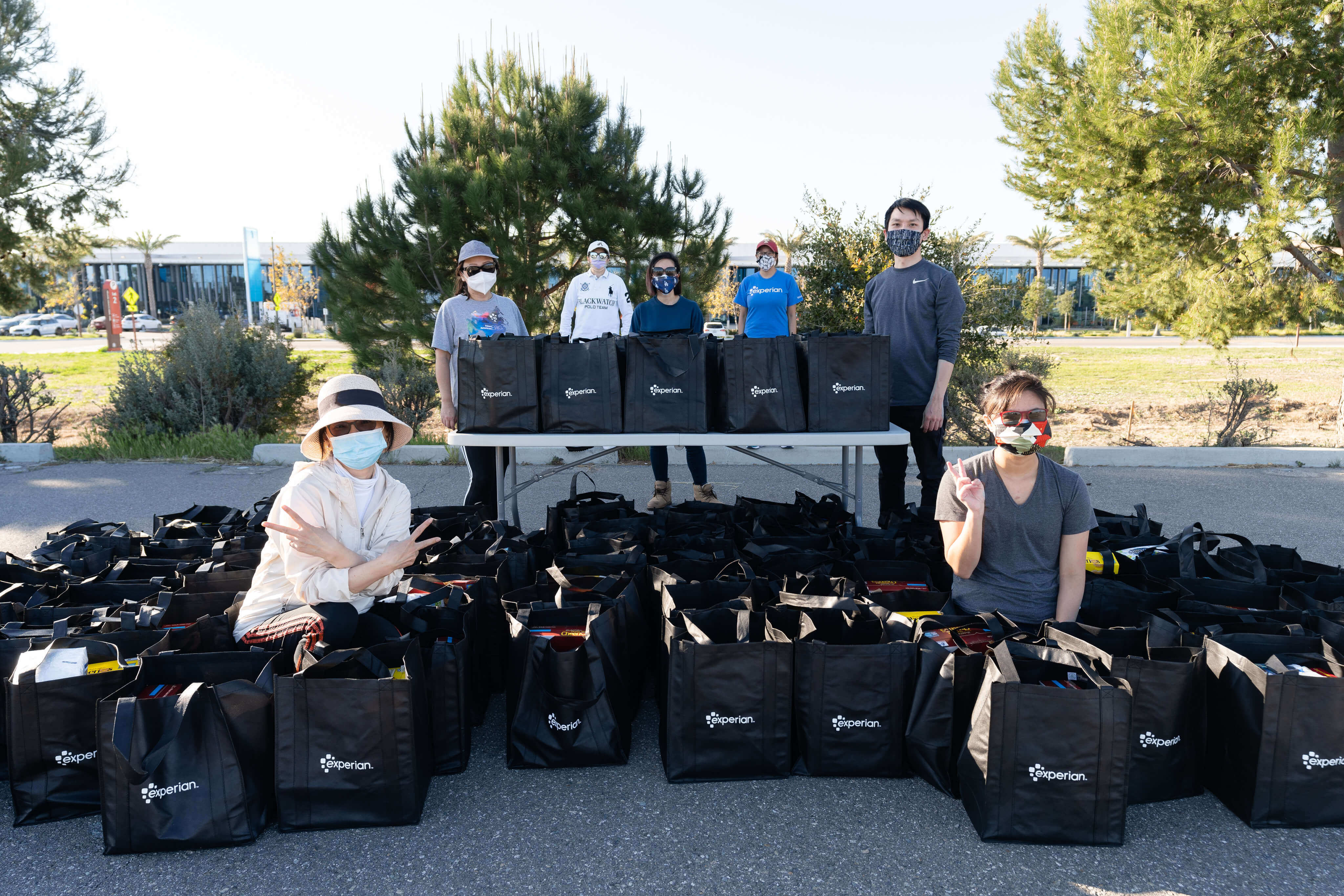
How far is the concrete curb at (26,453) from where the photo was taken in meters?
8.52

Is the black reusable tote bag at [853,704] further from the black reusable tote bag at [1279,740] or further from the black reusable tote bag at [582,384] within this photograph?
the black reusable tote bag at [582,384]

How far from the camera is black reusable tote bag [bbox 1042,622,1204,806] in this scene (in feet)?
8.36

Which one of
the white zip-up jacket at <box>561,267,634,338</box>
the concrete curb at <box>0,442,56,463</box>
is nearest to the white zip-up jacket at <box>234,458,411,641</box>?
the white zip-up jacket at <box>561,267,634,338</box>

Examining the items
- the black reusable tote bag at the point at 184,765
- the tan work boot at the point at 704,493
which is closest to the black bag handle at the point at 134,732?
the black reusable tote bag at the point at 184,765

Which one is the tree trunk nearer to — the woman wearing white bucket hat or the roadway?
the roadway

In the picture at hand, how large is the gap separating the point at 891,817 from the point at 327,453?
2357 millimetres

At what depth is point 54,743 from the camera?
2.47 meters

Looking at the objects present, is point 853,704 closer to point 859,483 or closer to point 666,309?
point 859,483

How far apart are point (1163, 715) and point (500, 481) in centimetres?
372

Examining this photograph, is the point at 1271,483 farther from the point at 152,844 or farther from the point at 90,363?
the point at 90,363

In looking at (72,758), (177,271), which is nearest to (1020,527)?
(72,758)

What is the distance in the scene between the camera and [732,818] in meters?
2.59

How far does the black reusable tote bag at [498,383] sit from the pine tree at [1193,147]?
7.14 meters

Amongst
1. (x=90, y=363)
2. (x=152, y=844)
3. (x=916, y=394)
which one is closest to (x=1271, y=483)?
(x=916, y=394)
